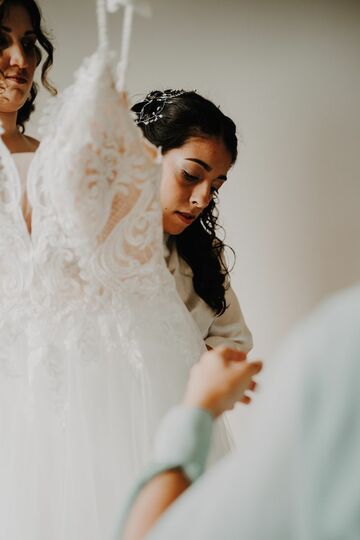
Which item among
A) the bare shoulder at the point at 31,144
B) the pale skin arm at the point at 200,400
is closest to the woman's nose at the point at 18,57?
the bare shoulder at the point at 31,144

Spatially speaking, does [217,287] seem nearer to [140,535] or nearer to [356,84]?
[356,84]

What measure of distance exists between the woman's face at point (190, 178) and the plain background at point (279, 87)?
0.29 metres

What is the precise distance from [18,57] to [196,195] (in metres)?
0.39

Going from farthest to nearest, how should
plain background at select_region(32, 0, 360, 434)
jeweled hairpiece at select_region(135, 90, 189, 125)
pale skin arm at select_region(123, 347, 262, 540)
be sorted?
1. plain background at select_region(32, 0, 360, 434)
2. jeweled hairpiece at select_region(135, 90, 189, 125)
3. pale skin arm at select_region(123, 347, 262, 540)

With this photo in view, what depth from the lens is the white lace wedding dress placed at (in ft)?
2.54

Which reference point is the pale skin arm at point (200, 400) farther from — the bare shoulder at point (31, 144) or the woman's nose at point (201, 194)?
the bare shoulder at point (31, 144)

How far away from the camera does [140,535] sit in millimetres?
422

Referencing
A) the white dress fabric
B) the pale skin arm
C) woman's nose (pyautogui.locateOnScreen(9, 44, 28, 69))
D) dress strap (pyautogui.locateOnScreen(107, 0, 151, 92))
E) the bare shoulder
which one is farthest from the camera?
the bare shoulder

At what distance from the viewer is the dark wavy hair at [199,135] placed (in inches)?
46.6

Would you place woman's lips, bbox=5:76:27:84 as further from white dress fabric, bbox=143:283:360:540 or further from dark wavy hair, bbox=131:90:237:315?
white dress fabric, bbox=143:283:360:540

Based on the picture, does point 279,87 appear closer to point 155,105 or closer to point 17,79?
point 155,105

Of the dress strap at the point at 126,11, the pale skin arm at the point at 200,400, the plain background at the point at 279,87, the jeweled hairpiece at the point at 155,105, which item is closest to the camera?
the pale skin arm at the point at 200,400

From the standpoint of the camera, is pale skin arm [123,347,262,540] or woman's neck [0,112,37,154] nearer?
pale skin arm [123,347,262,540]

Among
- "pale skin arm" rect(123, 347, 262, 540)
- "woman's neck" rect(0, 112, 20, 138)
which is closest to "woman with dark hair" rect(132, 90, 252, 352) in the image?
"woman's neck" rect(0, 112, 20, 138)
